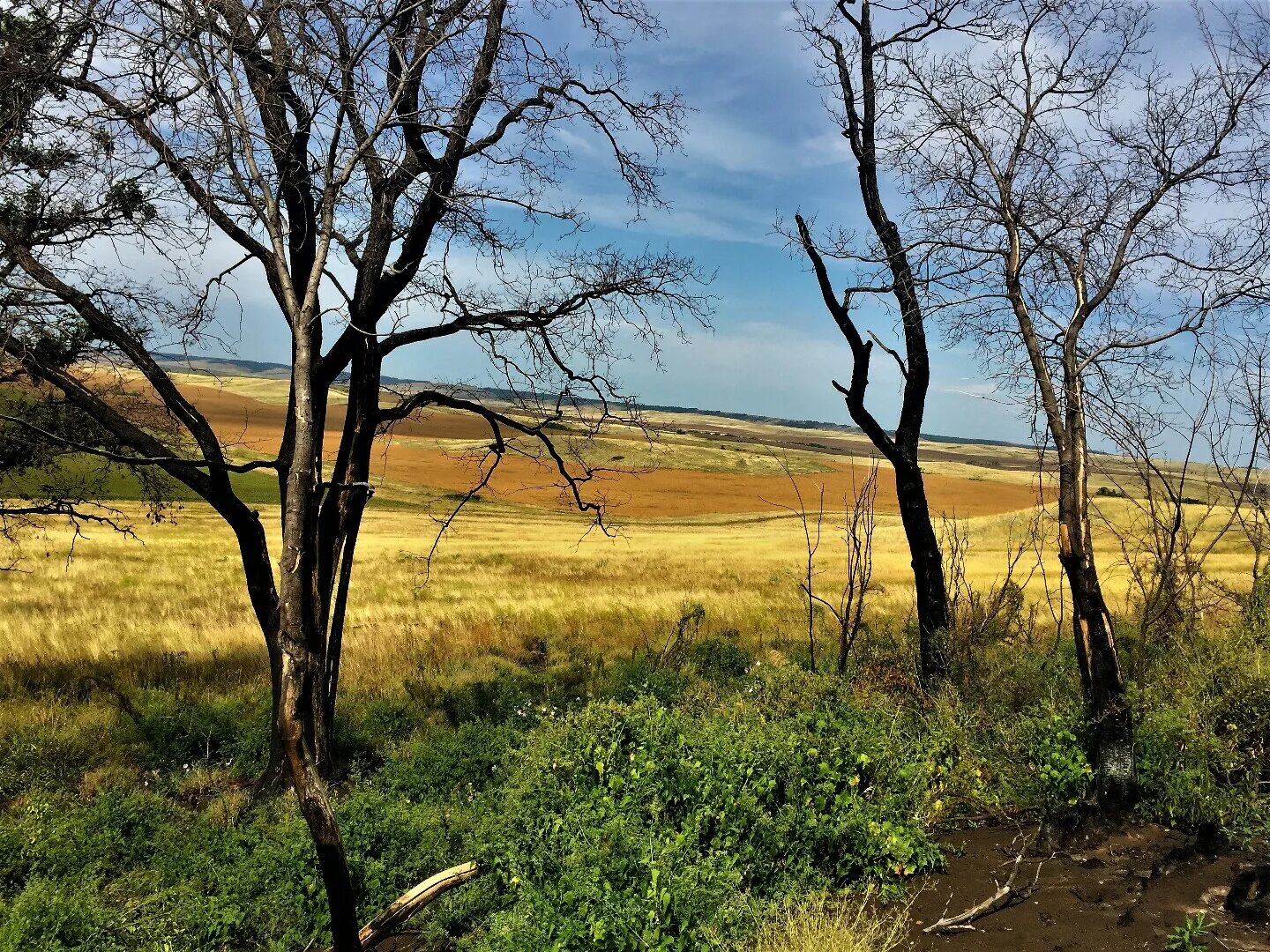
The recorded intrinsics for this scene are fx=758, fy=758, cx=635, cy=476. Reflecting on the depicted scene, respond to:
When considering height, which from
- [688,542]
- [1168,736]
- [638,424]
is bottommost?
[688,542]

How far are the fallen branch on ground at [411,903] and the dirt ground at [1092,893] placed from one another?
10.6 feet

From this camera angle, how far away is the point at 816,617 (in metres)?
17.2

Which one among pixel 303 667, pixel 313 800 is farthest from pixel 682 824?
pixel 303 667

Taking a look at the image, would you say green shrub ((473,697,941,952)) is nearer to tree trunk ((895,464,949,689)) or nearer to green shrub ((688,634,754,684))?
tree trunk ((895,464,949,689))

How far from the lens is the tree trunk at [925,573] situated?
29.7 feet

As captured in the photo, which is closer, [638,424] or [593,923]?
[593,923]

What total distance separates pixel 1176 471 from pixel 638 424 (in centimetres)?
630

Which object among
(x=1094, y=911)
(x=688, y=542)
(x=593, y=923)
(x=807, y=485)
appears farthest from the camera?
(x=807, y=485)

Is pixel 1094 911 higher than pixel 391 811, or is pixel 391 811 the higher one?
pixel 1094 911

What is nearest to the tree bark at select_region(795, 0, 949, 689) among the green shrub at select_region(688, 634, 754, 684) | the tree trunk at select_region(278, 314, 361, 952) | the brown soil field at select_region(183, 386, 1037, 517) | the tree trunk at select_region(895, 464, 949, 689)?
the tree trunk at select_region(895, 464, 949, 689)

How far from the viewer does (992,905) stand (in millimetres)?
4898

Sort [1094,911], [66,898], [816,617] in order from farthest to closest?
[816,617] < [66,898] < [1094,911]

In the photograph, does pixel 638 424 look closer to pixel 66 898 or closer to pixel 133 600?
pixel 66 898

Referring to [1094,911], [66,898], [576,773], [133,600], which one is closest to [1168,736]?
[1094,911]
